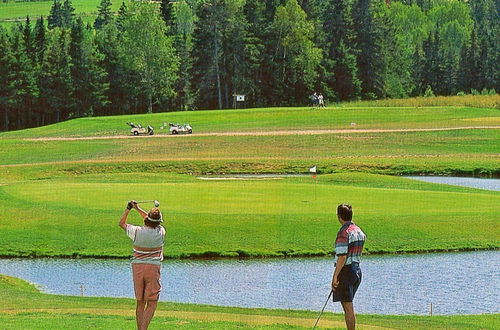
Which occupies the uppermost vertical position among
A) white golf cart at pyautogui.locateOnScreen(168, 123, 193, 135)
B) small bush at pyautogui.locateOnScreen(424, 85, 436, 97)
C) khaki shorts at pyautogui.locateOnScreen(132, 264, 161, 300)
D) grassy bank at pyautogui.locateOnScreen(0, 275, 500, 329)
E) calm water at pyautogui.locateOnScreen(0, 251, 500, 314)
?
khaki shorts at pyautogui.locateOnScreen(132, 264, 161, 300)

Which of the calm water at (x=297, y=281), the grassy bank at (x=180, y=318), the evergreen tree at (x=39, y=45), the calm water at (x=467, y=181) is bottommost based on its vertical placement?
the calm water at (x=467, y=181)

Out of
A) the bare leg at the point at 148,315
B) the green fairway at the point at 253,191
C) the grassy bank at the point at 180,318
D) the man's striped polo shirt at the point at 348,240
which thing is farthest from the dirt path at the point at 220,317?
the green fairway at the point at 253,191

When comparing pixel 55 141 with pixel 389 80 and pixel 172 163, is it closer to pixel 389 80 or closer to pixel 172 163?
pixel 172 163

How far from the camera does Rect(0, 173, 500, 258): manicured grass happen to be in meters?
37.0

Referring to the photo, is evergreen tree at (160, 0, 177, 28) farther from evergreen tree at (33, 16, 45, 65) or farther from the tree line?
evergreen tree at (33, 16, 45, 65)

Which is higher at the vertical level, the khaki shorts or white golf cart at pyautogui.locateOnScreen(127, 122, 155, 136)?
the khaki shorts

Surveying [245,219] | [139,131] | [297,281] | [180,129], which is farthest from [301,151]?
[297,281]

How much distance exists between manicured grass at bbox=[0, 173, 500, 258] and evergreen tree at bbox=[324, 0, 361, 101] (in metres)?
92.9

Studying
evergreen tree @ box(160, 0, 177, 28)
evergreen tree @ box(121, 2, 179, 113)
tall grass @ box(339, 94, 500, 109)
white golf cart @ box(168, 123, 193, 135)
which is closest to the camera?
white golf cart @ box(168, 123, 193, 135)

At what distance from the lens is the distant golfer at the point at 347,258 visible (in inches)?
684

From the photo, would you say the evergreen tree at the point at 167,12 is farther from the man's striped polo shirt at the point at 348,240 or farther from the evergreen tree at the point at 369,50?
the man's striped polo shirt at the point at 348,240

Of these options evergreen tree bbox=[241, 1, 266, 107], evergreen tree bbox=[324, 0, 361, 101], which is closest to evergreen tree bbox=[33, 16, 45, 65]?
evergreen tree bbox=[241, 1, 266, 107]

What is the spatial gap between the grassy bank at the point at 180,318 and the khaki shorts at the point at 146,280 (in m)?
2.12

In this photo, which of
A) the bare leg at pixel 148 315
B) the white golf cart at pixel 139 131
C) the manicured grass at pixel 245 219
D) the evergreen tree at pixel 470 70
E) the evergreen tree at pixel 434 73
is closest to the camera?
the bare leg at pixel 148 315
